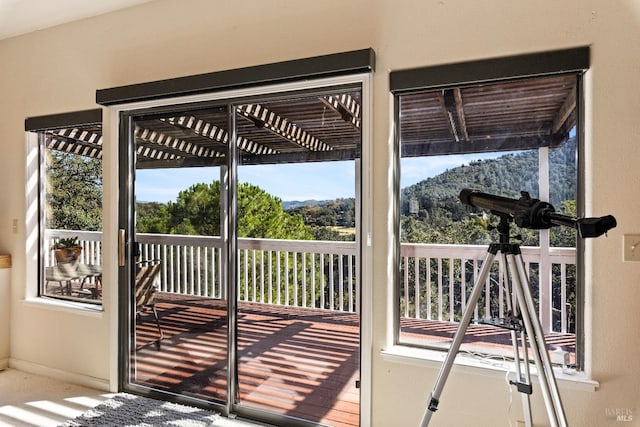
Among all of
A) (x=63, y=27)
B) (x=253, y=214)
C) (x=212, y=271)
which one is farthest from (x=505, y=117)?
(x=63, y=27)

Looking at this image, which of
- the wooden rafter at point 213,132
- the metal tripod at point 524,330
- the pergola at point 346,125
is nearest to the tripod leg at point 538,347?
the metal tripod at point 524,330

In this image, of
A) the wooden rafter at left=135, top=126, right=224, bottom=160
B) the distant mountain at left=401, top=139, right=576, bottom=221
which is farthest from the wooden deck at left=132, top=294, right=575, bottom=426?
the wooden rafter at left=135, top=126, right=224, bottom=160

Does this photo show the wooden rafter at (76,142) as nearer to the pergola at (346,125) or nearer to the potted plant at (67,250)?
the pergola at (346,125)

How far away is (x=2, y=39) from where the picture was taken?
3.29m

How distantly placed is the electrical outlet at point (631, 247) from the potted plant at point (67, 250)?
350 centimetres

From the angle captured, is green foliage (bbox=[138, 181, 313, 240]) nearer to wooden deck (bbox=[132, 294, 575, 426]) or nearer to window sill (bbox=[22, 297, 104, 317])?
wooden deck (bbox=[132, 294, 575, 426])

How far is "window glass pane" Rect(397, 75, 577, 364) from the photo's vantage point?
186 centimetres

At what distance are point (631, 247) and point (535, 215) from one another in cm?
66

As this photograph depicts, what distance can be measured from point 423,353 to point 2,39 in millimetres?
4036

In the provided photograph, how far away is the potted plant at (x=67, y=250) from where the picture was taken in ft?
10.3

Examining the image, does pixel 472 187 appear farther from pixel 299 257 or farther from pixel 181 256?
pixel 181 256

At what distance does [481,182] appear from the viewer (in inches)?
78.8

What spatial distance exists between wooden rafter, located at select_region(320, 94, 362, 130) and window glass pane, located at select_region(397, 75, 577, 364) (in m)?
0.25

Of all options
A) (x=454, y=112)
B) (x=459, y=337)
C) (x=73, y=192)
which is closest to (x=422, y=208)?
(x=454, y=112)
